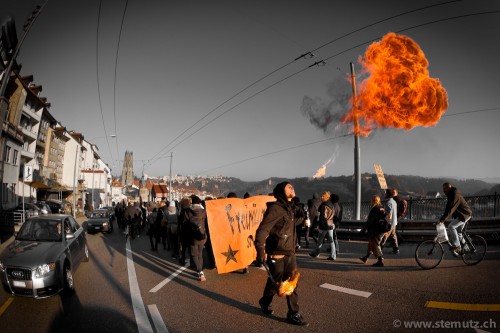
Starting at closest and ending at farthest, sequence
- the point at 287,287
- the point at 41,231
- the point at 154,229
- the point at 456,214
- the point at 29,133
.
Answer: the point at 287,287
the point at 41,231
the point at 456,214
the point at 154,229
the point at 29,133

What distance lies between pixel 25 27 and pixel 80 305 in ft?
28.5

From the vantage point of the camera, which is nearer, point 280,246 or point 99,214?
point 280,246

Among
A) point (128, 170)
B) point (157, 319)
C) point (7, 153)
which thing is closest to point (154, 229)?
point (157, 319)

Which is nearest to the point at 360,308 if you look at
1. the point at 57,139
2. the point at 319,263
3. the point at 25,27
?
the point at 319,263

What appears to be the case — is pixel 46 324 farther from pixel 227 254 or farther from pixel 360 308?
pixel 360 308

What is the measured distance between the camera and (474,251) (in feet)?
21.2

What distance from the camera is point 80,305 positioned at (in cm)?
493

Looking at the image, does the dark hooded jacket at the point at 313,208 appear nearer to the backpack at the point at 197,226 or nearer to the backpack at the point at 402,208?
the backpack at the point at 402,208

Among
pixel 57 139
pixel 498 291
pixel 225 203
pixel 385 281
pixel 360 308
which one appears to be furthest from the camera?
pixel 57 139

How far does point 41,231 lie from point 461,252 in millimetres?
9787

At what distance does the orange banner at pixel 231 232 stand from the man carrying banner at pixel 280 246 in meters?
2.66

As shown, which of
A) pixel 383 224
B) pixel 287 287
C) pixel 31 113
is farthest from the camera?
pixel 31 113

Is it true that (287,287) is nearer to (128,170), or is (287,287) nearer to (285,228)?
(285,228)

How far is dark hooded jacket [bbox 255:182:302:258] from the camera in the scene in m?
4.04
